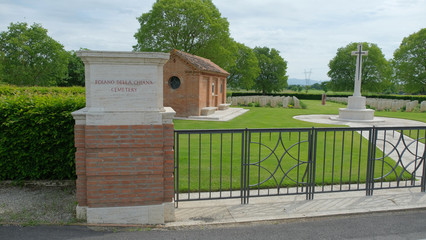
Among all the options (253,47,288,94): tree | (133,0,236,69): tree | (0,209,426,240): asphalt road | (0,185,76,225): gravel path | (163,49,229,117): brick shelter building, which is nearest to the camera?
(0,209,426,240): asphalt road

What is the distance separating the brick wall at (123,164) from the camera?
411cm

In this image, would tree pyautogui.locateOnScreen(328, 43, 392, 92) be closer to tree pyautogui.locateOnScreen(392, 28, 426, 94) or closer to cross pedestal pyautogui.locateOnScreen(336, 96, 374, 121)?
tree pyautogui.locateOnScreen(392, 28, 426, 94)

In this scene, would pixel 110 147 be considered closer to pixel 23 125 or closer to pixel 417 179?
pixel 23 125

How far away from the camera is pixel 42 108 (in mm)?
5457

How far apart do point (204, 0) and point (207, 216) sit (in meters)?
31.1

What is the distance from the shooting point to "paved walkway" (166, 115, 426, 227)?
452cm

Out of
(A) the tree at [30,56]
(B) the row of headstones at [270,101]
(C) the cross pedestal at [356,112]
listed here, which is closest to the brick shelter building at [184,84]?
(C) the cross pedestal at [356,112]

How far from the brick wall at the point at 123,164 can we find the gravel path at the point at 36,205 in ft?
1.53

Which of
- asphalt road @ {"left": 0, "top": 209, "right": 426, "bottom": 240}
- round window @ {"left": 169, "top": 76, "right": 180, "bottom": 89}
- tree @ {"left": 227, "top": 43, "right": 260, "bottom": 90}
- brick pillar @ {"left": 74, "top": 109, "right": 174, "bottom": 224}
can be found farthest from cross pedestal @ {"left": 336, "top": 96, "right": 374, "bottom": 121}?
tree @ {"left": 227, "top": 43, "right": 260, "bottom": 90}

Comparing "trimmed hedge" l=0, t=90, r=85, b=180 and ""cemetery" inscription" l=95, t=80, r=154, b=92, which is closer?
""cemetery" inscription" l=95, t=80, r=154, b=92

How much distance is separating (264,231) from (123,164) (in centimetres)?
204

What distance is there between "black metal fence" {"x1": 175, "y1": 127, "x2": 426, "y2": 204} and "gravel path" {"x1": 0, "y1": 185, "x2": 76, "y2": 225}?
5.38 feet

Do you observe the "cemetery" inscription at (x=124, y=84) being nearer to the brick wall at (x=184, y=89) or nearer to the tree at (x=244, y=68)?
the brick wall at (x=184, y=89)

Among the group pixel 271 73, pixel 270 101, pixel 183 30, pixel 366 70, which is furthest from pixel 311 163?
pixel 366 70
